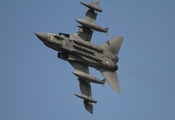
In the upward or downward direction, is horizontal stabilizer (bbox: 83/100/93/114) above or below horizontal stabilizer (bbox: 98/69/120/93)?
below

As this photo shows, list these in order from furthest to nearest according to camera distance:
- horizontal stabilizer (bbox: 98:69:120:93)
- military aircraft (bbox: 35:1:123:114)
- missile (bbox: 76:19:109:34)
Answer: horizontal stabilizer (bbox: 98:69:120:93), missile (bbox: 76:19:109:34), military aircraft (bbox: 35:1:123:114)

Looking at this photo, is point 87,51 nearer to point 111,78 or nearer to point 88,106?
point 111,78

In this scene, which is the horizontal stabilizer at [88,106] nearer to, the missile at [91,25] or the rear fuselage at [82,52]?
the rear fuselage at [82,52]

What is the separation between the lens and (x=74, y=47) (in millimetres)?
47125

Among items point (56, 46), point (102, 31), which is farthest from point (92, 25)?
point (56, 46)

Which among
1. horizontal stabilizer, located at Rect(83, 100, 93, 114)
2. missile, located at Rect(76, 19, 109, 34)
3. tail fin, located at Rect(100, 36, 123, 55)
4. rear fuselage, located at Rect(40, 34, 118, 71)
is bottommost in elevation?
horizontal stabilizer, located at Rect(83, 100, 93, 114)

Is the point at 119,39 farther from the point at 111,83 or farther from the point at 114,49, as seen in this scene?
the point at 111,83

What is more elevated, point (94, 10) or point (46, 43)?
point (94, 10)

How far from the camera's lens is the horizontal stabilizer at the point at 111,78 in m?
49.1

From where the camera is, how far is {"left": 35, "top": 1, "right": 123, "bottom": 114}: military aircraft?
153ft

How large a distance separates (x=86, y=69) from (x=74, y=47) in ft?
10.4

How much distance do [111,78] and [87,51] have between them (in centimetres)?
391

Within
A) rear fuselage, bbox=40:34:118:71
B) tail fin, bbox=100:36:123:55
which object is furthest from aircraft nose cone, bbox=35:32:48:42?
tail fin, bbox=100:36:123:55

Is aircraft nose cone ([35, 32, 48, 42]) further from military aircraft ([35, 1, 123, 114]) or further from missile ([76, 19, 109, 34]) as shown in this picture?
missile ([76, 19, 109, 34])
